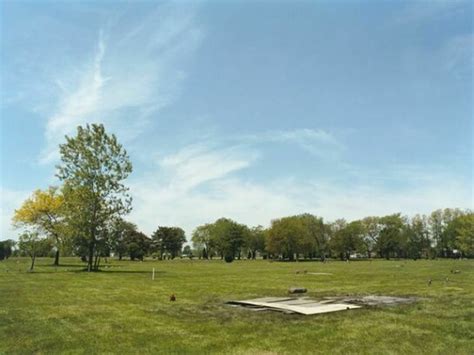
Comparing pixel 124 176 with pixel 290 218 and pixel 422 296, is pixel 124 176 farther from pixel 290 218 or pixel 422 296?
pixel 290 218

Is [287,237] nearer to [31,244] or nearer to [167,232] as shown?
[167,232]

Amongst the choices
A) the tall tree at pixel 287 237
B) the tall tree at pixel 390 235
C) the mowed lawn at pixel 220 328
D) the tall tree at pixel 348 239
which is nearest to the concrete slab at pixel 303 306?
the mowed lawn at pixel 220 328

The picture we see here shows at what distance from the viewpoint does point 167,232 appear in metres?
135

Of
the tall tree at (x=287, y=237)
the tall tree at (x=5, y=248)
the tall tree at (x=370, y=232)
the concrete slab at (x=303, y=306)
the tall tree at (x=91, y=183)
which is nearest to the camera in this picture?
the concrete slab at (x=303, y=306)

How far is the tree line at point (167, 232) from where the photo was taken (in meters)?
43.1

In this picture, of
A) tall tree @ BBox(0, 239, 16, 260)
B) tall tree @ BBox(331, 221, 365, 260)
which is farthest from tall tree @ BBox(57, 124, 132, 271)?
tall tree @ BBox(331, 221, 365, 260)

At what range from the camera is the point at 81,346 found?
911cm

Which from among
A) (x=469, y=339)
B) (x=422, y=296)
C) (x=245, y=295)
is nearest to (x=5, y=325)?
(x=245, y=295)

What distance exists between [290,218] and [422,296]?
336ft

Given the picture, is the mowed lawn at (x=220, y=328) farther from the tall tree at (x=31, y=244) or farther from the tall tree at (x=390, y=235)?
the tall tree at (x=390, y=235)

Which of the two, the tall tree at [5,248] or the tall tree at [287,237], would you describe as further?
the tall tree at [287,237]

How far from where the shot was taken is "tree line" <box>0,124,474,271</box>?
141 feet

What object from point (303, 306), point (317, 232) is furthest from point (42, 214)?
point (317, 232)

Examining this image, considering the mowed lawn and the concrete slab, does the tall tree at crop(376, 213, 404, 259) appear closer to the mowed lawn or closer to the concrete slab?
the mowed lawn
